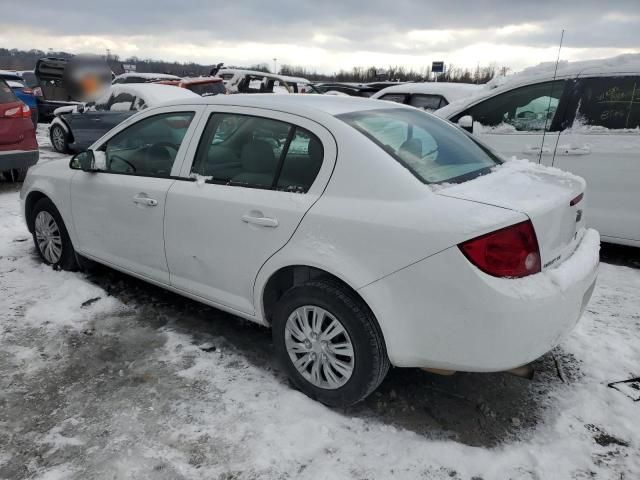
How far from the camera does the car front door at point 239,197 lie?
109 inches

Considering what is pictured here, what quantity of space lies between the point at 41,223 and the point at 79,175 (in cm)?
90

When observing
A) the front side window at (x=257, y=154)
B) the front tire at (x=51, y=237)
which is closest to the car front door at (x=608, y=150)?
the front side window at (x=257, y=154)

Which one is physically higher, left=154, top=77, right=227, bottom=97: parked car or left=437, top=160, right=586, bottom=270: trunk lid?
left=154, top=77, right=227, bottom=97: parked car

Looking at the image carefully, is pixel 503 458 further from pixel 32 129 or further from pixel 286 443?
pixel 32 129

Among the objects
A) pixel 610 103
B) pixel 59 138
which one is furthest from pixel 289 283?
pixel 59 138

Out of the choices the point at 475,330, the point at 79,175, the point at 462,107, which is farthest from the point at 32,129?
the point at 475,330

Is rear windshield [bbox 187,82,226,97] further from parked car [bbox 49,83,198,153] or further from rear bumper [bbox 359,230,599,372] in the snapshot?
rear bumper [bbox 359,230,599,372]

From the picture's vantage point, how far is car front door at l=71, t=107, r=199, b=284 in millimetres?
3449

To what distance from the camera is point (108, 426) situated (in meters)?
2.62

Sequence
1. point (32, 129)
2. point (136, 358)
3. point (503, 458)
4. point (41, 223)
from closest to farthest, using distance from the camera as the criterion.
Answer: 1. point (503, 458)
2. point (136, 358)
3. point (41, 223)
4. point (32, 129)

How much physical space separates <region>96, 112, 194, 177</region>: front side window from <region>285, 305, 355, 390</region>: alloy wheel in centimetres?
143

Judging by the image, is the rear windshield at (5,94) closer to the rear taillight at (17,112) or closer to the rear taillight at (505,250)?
the rear taillight at (17,112)

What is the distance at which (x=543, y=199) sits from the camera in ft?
8.15

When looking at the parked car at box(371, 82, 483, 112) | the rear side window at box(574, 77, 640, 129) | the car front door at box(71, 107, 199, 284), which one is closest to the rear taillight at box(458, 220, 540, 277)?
the car front door at box(71, 107, 199, 284)
